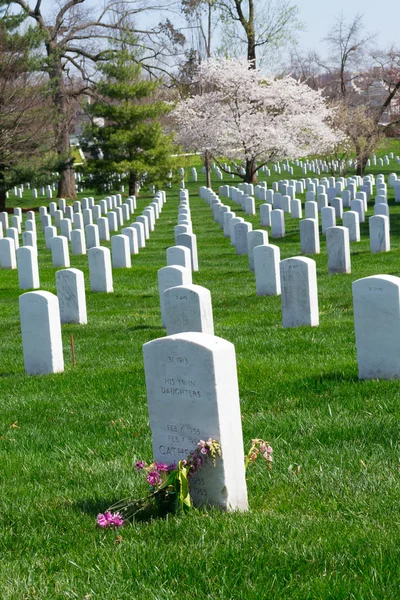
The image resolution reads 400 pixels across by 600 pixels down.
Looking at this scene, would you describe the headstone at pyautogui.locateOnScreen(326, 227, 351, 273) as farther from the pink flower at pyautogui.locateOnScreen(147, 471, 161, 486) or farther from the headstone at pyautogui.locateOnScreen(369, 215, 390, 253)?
the pink flower at pyautogui.locateOnScreen(147, 471, 161, 486)

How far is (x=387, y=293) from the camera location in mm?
7395

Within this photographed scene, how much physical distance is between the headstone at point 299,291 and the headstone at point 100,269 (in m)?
5.41

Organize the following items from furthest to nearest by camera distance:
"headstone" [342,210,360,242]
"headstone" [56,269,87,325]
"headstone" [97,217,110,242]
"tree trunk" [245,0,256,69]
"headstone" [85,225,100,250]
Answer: "tree trunk" [245,0,256,69] < "headstone" [97,217,110,242] < "headstone" [85,225,100,250] < "headstone" [342,210,360,242] < "headstone" [56,269,87,325]

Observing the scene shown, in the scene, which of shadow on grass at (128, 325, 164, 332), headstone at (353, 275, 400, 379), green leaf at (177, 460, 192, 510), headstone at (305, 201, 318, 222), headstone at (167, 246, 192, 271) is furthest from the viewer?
headstone at (305, 201, 318, 222)

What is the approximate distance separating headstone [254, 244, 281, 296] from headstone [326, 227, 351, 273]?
7.89 ft

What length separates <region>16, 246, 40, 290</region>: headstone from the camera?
667 inches

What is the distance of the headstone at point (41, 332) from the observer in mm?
9258

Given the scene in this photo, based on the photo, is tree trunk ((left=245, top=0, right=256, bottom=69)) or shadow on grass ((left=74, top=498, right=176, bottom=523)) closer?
shadow on grass ((left=74, top=498, right=176, bottom=523))

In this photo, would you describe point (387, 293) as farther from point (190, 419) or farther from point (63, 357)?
point (63, 357)

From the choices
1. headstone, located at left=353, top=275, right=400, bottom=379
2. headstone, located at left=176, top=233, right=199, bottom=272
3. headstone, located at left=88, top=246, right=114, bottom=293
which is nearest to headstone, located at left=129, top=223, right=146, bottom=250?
headstone, located at left=176, top=233, right=199, bottom=272

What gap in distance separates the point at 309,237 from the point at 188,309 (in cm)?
1127

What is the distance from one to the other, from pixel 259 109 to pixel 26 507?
40.9m

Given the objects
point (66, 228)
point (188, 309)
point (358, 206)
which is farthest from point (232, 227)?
point (188, 309)

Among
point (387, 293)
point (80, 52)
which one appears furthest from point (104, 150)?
point (387, 293)
